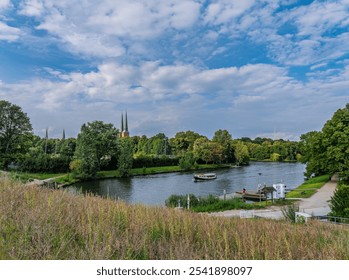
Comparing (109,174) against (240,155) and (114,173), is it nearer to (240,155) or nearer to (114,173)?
(114,173)

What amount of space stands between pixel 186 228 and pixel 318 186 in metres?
33.2

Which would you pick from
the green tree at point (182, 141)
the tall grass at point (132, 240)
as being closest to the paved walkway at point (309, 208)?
the tall grass at point (132, 240)

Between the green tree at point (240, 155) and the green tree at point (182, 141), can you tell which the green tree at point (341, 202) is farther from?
the green tree at point (182, 141)

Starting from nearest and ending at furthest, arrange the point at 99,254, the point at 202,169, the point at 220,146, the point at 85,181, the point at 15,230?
the point at 99,254 → the point at 15,230 → the point at 85,181 → the point at 202,169 → the point at 220,146

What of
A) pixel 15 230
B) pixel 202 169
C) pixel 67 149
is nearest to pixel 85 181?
pixel 67 149

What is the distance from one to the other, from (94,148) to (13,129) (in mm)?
16227

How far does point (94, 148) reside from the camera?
175 feet

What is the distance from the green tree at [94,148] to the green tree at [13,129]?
11506 millimetres

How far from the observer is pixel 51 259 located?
9.89ft

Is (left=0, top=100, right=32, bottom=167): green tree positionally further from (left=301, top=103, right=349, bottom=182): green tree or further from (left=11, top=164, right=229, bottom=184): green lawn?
(left=301, top=103, right=349, bottom=182): green tree

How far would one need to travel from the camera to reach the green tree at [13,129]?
125 ft

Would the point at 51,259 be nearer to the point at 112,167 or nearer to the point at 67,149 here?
the point at 112,167

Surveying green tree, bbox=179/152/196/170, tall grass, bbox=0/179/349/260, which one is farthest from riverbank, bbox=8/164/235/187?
tall grass, bbox=0/179/349/260

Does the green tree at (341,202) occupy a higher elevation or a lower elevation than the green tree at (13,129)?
lower
